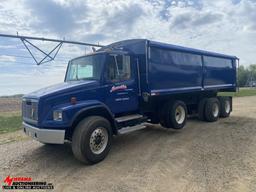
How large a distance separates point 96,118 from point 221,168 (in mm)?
2960

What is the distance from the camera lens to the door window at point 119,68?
5.73m

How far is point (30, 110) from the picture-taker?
5.19 metres

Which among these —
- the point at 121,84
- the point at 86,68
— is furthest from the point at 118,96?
the point at 86,68

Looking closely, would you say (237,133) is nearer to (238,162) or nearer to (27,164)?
(238,162)

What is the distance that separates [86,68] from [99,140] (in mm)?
2084

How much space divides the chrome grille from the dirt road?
1.13m

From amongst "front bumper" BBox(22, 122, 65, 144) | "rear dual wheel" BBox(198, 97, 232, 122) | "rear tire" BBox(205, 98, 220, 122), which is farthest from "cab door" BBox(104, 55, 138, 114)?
"rear tire" BBox(205, 98, 220, 122)

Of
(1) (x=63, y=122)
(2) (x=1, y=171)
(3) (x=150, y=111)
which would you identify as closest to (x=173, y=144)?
(3) (x=150, y=111)

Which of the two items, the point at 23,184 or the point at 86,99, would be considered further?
the point at 86,99

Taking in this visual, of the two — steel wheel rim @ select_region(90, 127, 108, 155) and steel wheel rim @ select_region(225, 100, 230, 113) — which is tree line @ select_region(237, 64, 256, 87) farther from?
steel wheel rim @ select_region(90, 127, 108, 155)

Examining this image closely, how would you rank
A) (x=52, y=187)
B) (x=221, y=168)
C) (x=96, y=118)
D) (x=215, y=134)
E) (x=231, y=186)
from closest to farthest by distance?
(x=231, y=186) → (x=52, y=187) → (x=221, y=168) → (x=96, y=118) → (x=215, y=134)

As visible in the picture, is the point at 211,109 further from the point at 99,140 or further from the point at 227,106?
the point at 99,140

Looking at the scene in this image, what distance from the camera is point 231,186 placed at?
3.77 meters

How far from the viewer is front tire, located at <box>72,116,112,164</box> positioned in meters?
4.81
